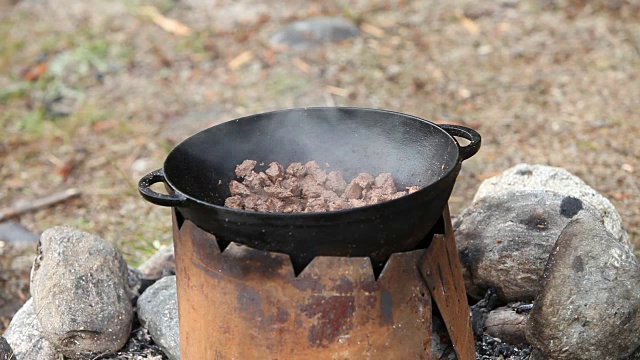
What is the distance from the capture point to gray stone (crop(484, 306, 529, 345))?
2949mm

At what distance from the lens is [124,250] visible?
458 cm

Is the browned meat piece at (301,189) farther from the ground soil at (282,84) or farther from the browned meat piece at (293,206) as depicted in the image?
the ground soil at (282,84)

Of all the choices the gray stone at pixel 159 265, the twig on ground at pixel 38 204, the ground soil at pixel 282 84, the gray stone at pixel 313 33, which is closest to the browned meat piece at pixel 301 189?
the gray stone at pixel 159 265

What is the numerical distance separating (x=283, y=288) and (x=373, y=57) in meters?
5.01

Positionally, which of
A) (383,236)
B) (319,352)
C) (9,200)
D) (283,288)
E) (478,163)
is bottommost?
(9,200)

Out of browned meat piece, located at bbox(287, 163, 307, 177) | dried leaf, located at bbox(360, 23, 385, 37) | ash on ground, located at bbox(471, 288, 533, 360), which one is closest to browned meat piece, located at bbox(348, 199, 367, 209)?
browned meat piece, located at bbox(287, 163, 307, 177)

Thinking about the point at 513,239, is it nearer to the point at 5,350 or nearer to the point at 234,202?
the point at 234,202

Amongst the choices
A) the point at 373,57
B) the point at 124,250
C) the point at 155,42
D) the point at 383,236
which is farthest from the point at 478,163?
the point at 155,42

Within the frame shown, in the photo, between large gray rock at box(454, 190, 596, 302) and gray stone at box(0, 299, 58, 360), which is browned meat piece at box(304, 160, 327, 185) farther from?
gray stone at box(0, 299, 58, 360)

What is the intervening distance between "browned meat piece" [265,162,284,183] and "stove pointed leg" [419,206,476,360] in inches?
25.3

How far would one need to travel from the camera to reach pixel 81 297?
116 inches

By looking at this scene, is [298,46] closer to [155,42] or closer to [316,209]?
[155,42]

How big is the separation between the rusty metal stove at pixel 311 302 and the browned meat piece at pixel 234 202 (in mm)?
282

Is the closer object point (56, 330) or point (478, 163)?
point (56, 330)
